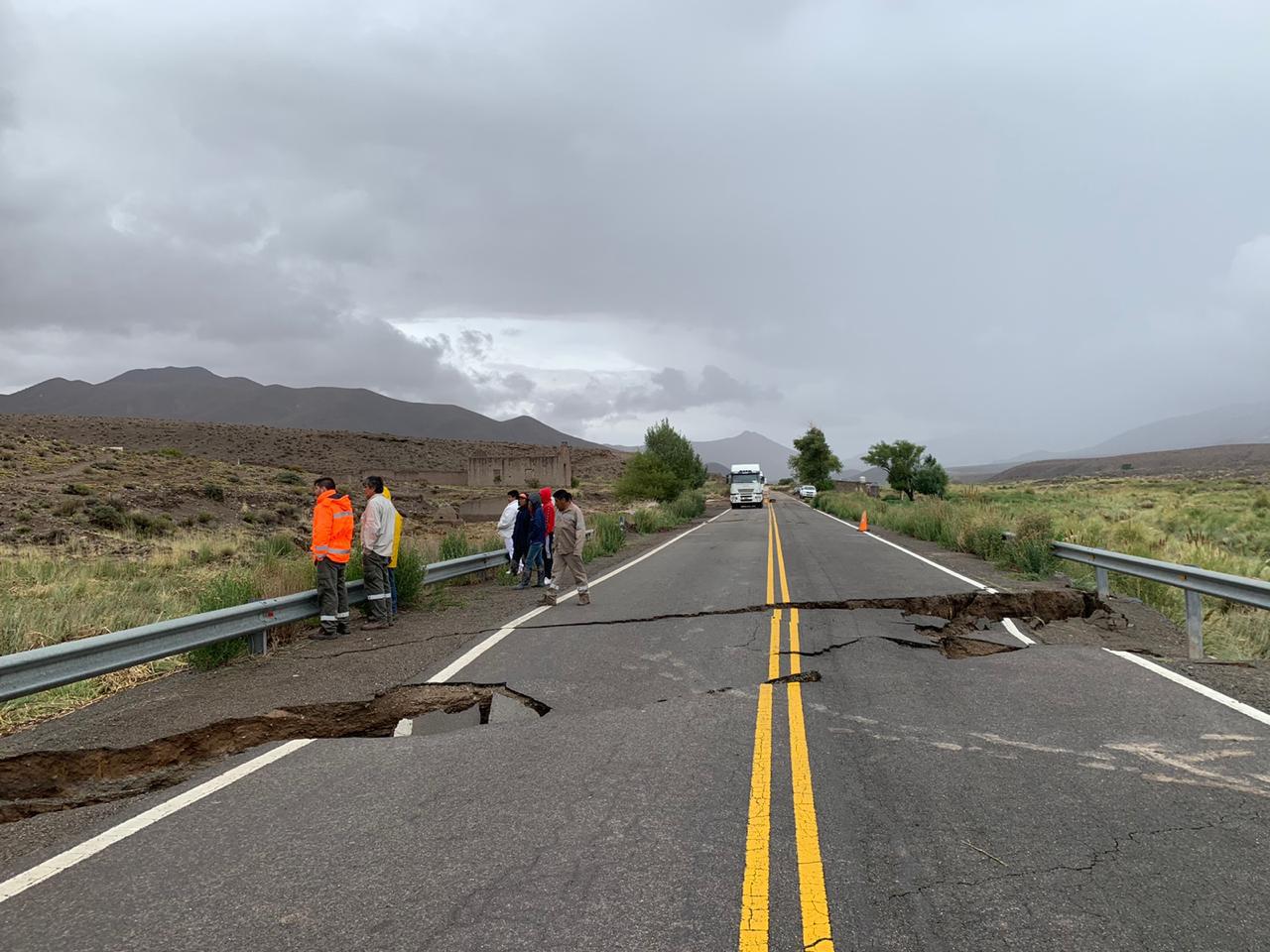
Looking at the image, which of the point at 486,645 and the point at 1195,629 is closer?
the point at 1195,629

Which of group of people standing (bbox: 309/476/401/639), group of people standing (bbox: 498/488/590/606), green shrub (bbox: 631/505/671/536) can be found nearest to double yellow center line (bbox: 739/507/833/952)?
group of people standing (bbox: 309/476/401/639)

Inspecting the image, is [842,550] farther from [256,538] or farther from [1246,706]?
[256,538]

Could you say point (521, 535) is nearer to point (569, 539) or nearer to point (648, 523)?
point (569, 539)

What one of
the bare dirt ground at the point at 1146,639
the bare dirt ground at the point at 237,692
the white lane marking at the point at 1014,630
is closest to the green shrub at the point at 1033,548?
the bare dirt ground at the point at 1146,639

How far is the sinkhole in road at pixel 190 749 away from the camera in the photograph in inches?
193

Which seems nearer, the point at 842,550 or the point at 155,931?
the point at 155,931

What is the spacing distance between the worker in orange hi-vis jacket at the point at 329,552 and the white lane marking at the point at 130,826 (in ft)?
13.8

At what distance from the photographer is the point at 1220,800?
418 cm

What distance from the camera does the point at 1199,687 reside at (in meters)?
6.41

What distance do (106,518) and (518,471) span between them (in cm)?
8632

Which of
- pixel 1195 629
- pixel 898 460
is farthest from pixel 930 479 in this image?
pixel 1195 629

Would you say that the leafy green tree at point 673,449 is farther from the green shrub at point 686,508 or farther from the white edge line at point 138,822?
the white edge line at point 138,822

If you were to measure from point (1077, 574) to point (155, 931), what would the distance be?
14186mm

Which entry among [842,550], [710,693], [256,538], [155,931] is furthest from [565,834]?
[256,538]
